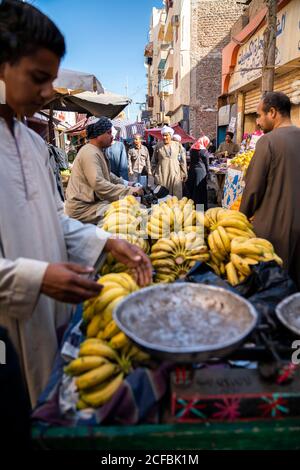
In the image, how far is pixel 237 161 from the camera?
21.0ft

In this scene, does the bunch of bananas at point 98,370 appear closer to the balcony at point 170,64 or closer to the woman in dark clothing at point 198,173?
the woman in dark clothing at point 198,173

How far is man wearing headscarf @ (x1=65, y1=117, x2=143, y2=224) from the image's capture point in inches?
173

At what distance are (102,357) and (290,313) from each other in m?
0.74

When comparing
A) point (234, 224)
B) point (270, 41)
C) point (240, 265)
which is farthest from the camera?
point (270, 41)

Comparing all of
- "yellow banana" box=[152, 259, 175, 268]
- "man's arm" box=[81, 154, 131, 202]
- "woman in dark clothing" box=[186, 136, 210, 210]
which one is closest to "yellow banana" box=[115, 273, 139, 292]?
"yellow banana" box=[152, 259, 175, 268]

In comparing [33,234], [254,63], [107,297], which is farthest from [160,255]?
[254,63]

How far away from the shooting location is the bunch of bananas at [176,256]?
2154 millimetres

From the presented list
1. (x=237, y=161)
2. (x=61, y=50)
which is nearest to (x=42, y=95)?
(x=61, y=50)

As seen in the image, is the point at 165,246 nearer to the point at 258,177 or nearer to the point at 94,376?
the point at 94,376

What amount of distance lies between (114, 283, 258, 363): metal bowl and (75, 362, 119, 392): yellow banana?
21cm

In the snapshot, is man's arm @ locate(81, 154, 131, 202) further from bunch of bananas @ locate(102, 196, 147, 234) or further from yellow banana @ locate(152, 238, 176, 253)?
yellow banana @ locate(152, 238, 176, 253)

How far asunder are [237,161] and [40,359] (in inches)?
216

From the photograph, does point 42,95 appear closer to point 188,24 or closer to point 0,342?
point 0,342

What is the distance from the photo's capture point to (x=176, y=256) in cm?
221
